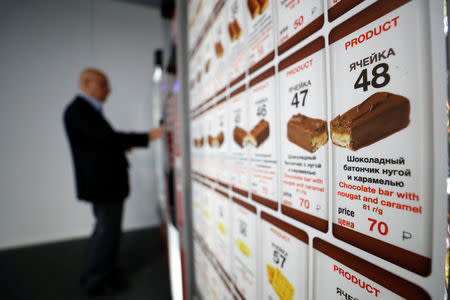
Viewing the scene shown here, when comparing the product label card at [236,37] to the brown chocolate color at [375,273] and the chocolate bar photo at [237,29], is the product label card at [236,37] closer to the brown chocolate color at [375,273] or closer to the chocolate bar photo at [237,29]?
the chocolate bar photo at [237,29]

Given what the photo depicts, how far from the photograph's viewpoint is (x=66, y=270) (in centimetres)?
196

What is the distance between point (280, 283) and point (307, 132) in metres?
0.33

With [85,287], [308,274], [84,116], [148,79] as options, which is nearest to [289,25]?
[308,274]

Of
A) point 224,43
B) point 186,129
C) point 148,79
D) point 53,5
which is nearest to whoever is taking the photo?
point 224,43

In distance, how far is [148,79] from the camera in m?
2.90

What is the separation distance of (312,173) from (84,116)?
64.2 inches

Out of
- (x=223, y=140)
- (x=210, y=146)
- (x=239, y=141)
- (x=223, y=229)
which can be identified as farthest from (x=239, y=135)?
(x=223, y=229)

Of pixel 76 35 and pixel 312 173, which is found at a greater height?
pixel 76 35

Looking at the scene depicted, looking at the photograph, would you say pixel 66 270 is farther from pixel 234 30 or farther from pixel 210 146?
pixel 234 30

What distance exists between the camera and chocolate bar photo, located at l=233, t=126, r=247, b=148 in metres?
0.56

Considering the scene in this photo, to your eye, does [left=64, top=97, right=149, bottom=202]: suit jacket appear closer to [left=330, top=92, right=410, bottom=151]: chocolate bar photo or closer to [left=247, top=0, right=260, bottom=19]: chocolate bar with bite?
[left=247, top=0, right=260, bottom=19]: chocolate bar with bite

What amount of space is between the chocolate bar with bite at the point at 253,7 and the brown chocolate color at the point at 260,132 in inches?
10.0

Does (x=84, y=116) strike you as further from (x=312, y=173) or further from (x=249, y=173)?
(x=312, y=173)

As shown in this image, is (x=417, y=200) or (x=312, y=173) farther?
(x=312, y=173)
